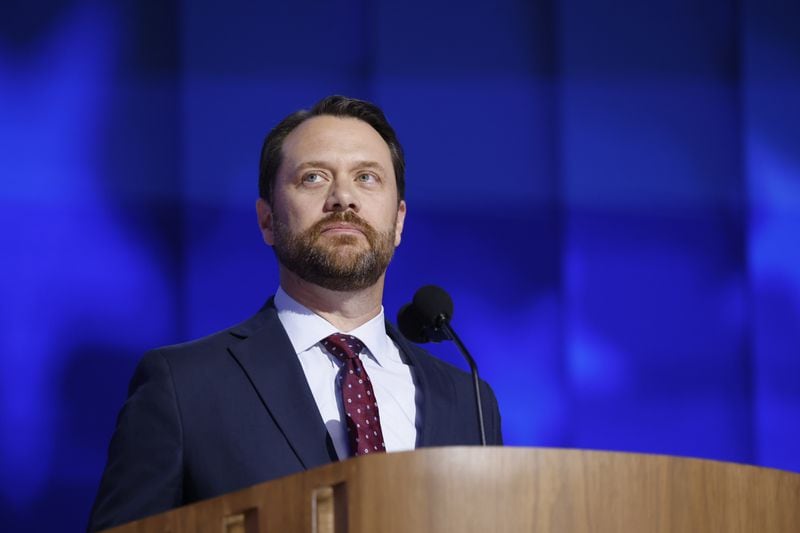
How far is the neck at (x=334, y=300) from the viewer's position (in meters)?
2.07

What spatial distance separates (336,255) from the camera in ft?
6.62

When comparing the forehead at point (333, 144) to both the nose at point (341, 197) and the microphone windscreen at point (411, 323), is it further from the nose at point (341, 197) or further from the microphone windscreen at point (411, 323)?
the microphone windscreen at point (411, 323)

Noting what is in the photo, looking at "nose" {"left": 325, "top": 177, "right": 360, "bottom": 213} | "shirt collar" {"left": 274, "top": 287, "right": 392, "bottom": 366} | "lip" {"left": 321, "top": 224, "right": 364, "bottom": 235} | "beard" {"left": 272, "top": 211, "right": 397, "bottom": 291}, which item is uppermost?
"nose" {"left": 325, "top": 177, "right": 360, "bottom": 213}

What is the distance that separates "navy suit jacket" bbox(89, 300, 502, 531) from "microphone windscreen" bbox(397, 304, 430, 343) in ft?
0.61

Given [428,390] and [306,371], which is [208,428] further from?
[428,390]

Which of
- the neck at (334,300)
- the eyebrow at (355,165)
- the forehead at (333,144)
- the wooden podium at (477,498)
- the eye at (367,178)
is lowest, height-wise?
the wooden podium at (477,498)

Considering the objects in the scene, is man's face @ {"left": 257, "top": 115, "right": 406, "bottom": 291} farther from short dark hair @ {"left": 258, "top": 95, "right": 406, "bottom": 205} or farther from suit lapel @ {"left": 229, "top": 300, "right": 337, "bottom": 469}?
suit lapel @ {"left": 229, "top": 300, "right": 337, "bottom": 469}

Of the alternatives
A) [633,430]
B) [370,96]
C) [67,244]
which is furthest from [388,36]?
[633,430]

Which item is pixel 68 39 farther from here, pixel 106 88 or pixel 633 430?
pixel 633 430

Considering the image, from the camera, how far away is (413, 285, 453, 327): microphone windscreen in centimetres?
185

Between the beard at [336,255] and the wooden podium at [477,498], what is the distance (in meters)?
0.94

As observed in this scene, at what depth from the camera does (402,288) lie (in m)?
2.71

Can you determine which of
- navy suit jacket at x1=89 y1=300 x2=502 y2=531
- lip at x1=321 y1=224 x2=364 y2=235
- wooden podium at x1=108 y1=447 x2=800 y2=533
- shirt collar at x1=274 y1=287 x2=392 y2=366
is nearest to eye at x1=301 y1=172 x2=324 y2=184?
lip at x1=321 y1=224 x2=364 y2=235

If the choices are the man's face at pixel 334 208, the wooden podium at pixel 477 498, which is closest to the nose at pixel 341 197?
the man's face at pixel 334 208
